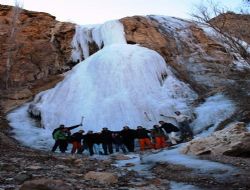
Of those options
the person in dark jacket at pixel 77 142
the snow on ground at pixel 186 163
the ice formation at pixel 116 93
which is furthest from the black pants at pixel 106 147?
the snow on ground at pixel 186 163

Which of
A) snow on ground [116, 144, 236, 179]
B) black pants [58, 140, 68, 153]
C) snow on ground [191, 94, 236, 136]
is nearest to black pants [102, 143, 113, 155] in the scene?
black pants [58, 140, 68, 153]

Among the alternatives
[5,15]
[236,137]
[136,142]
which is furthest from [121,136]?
[5,15]

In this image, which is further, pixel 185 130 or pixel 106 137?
pixel 185 130

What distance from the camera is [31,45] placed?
1050 inches

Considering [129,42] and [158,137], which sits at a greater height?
[129,42]

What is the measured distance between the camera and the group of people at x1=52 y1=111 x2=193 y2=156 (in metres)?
15.9

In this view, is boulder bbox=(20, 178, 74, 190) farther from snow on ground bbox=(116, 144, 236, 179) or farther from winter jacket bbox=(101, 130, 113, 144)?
winter jacket bbox=(101, 130, 113, 144)

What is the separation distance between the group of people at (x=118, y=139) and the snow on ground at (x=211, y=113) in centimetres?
104

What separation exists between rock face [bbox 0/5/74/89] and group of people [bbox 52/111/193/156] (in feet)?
29.8

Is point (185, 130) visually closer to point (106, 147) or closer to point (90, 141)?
point (106, 147)

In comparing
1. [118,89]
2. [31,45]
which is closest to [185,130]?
[118,89]

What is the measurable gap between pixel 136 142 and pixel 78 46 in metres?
9.79

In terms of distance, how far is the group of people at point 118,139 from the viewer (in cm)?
1594

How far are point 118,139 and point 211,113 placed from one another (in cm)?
427
